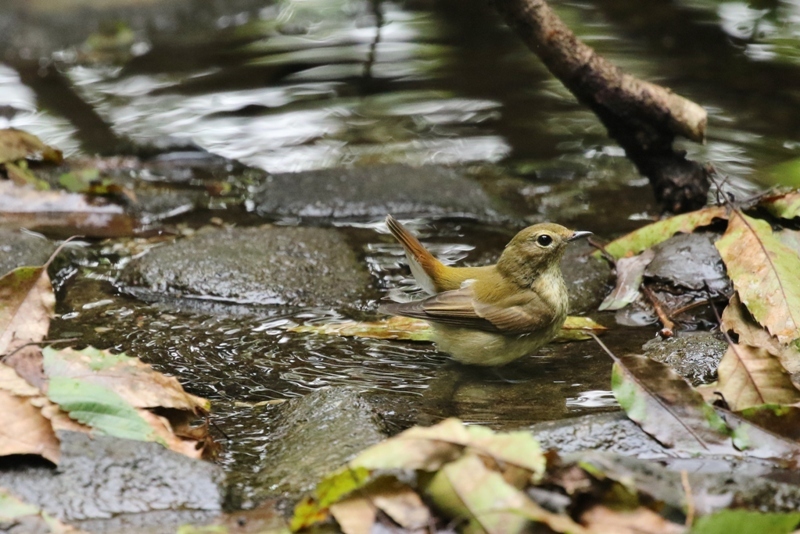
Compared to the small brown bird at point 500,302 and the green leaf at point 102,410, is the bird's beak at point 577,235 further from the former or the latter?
the green leaf at point 102,410

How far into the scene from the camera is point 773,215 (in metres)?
4.75

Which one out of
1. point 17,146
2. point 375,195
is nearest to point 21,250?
point 17,146

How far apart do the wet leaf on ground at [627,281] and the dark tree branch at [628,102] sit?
782 millimetres

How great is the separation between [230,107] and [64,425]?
20.5 ft

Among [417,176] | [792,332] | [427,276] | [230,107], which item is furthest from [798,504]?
[230,107]

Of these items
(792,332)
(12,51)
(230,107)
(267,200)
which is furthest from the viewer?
(12,51)

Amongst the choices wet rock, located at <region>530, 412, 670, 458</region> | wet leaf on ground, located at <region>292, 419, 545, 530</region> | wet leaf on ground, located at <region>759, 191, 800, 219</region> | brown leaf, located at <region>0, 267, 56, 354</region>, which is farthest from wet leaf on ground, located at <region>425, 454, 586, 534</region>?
wet leaf on ground, located at <region>759, 191, 800, 219</region>

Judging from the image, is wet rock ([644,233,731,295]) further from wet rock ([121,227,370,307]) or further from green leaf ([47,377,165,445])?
green leaf ([47,377,165,445])

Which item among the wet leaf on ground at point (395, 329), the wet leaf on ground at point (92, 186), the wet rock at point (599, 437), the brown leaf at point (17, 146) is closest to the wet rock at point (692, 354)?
the wet leaf on ground at point (395, 329)

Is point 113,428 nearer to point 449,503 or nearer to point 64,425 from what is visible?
point 64,425

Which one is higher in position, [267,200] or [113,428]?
[113,428]

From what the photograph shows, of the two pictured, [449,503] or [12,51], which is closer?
[449,503]

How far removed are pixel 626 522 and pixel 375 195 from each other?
4.25 m

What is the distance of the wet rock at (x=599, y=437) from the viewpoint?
288cm
